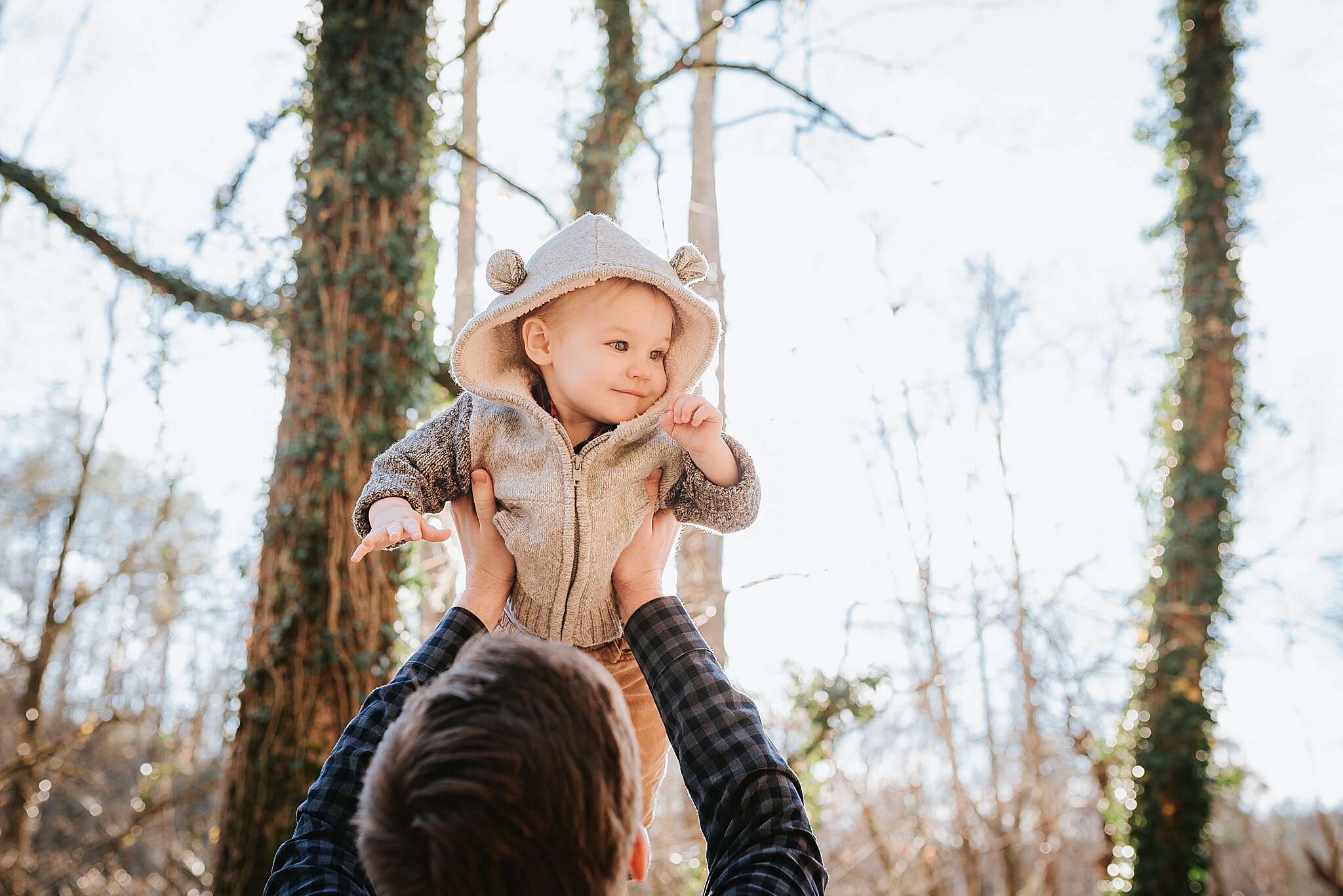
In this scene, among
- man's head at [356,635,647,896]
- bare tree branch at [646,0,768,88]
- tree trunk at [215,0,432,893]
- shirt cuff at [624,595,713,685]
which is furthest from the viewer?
bare tree branch at [646,0,768,88]

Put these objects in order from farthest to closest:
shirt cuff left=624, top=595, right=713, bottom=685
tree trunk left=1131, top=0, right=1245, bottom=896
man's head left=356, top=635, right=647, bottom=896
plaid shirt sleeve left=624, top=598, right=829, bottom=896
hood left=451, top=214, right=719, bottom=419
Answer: tree trunk left=1131, top=0, right=1245, bottom=896
hood left=451, top=214, right=719, bottom=419
shirt cuff left=624, top=595, right=713, bottom=685
plaid shirt sleeve left=624, top=598, right=829, bottom=896
man's head left=356, top=635, right=647, bottom=896

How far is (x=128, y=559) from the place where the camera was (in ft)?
22.1

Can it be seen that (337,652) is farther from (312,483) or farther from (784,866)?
(784,866)

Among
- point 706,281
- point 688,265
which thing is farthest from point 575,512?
point 706,281

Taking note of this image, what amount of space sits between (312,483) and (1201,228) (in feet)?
26.2

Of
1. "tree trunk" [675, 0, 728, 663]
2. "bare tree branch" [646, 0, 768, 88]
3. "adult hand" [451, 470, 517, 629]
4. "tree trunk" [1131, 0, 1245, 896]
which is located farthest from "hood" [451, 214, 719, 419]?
"tree trunk" [1131, 0, 1245, 896]

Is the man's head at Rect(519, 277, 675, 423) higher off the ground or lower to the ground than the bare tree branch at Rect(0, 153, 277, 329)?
lower

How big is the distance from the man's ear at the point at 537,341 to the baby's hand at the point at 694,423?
336 millimetres

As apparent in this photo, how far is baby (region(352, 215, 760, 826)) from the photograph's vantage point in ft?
5.72

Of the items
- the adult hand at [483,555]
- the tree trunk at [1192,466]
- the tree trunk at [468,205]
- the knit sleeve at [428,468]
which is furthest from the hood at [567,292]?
the tree trunk at [1192,466]

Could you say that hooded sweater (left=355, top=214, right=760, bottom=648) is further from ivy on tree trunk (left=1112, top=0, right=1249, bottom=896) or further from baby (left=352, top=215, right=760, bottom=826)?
ivy on tree trunk (left=1112, top=0, right=1249, bottom=896)

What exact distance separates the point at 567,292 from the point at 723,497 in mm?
535

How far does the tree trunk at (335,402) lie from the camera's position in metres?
2.90

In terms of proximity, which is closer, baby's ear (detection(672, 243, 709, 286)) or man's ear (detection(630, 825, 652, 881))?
man's ear (detection(630, 825, 652, 881))
